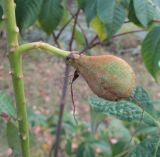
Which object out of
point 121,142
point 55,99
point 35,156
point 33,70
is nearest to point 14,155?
point 121,142

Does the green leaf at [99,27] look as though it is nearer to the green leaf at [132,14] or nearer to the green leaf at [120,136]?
the green leaf at [132,14]

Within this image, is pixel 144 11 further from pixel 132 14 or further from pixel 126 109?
pixel 126 109

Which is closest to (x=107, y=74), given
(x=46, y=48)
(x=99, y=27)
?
(x=46, y=48)

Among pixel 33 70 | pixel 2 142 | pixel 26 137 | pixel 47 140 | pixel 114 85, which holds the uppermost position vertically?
pixel 114 85

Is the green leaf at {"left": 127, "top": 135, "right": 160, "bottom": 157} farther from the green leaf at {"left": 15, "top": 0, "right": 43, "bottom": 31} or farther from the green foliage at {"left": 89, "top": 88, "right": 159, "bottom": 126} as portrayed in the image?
the green leaf at {"left": 15, "top": 0, "right": 43, "bottom": 31}

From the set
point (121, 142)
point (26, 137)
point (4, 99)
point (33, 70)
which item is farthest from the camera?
point (33, 70)

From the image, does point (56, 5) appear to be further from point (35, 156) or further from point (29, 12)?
point (35, 156)

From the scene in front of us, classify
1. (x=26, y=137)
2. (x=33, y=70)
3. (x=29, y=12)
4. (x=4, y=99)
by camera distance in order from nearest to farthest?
(x=26, y=137)
(x=4, y=99)
(x=29, y=12)
(x=33, y=70)
